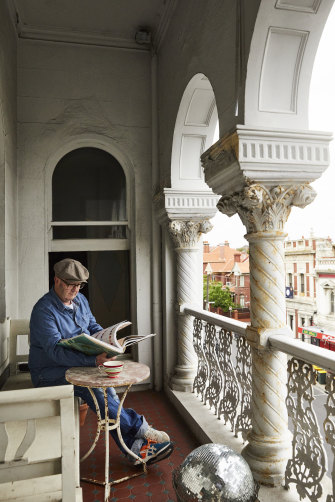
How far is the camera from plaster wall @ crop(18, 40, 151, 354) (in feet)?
16.0

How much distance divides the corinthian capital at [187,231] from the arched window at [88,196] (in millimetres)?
977

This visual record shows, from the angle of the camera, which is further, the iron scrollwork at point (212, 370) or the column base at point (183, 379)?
the column base at point (183, 379)

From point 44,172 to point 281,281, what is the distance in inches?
140

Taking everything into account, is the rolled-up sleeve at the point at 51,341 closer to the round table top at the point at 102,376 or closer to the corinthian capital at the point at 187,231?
the round table top at the point at 102,376

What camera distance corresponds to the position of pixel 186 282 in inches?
184

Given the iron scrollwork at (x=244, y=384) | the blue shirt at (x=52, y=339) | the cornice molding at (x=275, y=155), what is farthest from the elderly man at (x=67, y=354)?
the cornice molding at (x=275, y=155)

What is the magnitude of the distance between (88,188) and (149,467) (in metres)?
3.53

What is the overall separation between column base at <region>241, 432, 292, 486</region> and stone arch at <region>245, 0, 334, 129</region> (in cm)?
205

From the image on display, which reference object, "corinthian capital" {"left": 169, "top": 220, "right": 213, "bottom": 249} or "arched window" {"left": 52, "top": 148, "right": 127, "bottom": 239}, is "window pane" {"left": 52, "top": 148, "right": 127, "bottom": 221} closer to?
"arched window" {"left": 52, "top": 148, "right": 127, "bottom": 239}

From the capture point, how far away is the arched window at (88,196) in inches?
202

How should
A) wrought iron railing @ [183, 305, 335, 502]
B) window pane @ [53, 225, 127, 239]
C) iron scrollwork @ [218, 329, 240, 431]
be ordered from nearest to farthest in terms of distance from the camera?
wrought iron railing @ [183, 305, 335, 502] → iron scrollwork @ [218, 329, 240, 431] → window pane @ [53, 225, 127, 239]

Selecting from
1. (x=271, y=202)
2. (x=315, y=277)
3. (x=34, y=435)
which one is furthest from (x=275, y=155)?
(x=315, y=277)

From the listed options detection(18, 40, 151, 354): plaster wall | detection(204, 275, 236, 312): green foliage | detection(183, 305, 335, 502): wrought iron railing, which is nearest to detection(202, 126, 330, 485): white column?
detection(183, 305, 335, 502): wrought iron railing

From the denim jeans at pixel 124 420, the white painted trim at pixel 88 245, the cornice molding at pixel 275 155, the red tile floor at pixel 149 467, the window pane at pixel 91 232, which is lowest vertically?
the red tile floor at pixel 149 467
